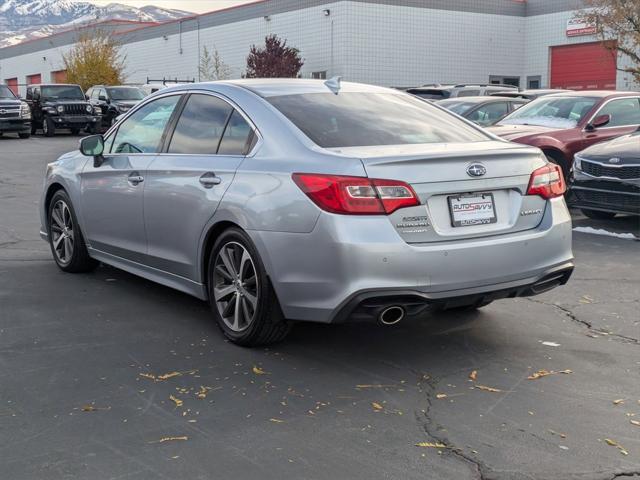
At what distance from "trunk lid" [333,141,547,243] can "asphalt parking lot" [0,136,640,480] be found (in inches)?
32.5

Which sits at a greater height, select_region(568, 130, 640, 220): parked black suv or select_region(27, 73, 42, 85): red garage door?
select_region(27, 73, 42, 85): red garage door

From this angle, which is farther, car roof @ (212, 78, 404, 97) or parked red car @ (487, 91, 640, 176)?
parked red car @ (487, 91, 640, 176)

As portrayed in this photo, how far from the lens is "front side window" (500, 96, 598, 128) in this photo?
39.3 feet

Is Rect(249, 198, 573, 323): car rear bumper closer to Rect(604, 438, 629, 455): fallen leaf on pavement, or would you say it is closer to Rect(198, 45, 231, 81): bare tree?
Rect(604, 438, 629, 455): fallen leaf on pavement

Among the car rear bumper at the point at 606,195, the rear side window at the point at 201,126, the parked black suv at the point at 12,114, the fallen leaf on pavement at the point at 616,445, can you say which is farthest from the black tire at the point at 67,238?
the parked black suv at the point at 12,114

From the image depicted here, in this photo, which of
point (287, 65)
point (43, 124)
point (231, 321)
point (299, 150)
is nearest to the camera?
point (299, 150)

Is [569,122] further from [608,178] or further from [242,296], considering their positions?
[242,296]

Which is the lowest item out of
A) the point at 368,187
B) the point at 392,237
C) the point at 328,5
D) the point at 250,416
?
the point at 250,416

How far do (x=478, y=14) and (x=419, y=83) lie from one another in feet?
16.0

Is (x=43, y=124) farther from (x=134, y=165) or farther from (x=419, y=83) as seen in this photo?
(x=134, y=165)

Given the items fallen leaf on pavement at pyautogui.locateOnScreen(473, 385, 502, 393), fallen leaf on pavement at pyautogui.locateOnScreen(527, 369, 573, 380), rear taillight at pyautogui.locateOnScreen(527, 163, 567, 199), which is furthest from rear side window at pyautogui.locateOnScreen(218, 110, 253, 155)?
fallen leaf on pavement at pyautogui.locateOnScreen(527, 369, 573, 380)

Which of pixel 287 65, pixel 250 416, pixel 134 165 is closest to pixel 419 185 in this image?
pixel 250 416

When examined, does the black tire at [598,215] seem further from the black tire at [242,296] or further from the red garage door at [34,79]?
the red garage door at [34,79]

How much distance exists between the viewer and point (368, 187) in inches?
171
